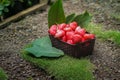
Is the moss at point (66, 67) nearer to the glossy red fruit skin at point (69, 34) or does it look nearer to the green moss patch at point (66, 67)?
the green moss patch at point (66, 67)

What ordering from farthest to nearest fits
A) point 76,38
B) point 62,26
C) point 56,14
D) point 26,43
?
point 26,43 < point 56,14 < point 62,26 < point 76,38

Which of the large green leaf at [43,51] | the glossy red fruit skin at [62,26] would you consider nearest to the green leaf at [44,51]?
the large green leaf at [43,51]

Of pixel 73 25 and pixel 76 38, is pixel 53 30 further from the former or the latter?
pixel 76 38

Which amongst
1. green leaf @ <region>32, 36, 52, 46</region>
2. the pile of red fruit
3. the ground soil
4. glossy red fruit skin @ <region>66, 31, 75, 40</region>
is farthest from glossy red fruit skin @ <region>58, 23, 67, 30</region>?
the ground soil

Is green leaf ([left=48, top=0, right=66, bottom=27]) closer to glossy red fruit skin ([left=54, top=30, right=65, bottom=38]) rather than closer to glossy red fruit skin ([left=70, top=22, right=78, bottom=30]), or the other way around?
glossy red fruit skin ([left=70, top=22, right=78, bottom=30])

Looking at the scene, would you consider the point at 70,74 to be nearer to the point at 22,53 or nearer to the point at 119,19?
the point at 22,53

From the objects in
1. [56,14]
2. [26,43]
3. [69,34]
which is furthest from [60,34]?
[26,43]

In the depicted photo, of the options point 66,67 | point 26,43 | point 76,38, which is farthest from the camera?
point 26,43

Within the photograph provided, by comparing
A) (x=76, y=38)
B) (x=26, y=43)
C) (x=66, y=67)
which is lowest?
(x=66, y=67)
